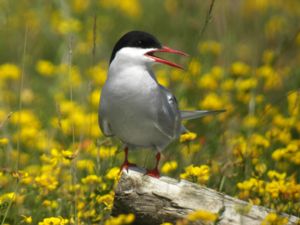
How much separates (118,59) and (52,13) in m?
4.66

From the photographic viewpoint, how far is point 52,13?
8.55 m

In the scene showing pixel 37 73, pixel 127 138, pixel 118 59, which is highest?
pixel 118 59

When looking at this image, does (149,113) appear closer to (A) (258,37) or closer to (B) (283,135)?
(B) (283,135)

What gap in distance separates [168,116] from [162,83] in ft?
7.99

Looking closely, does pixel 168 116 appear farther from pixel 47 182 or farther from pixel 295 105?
pixel 295 105

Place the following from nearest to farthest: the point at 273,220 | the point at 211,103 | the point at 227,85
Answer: the point at 273,220 < the point at 211,103 < the point at 227,85

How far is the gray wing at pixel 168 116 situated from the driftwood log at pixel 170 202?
1.26 feet

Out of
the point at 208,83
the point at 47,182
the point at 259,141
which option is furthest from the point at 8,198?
the point at 208,83

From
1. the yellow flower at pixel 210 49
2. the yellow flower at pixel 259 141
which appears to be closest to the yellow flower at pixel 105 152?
the yellow flower at pixel 259 141

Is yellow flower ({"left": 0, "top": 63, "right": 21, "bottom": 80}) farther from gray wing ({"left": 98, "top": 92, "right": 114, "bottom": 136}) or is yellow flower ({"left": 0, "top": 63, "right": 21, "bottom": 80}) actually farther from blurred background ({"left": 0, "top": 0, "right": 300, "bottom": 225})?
gray wing ({"left": 98, "top": 92, "right": 114, "bottom": 136})

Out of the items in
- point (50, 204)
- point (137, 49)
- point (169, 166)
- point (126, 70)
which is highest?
point (137, 49)

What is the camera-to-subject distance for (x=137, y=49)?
4.07 m

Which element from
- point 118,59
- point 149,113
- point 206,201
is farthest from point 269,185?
point 118,59

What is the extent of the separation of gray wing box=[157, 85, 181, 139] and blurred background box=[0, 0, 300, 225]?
0.69 feet
